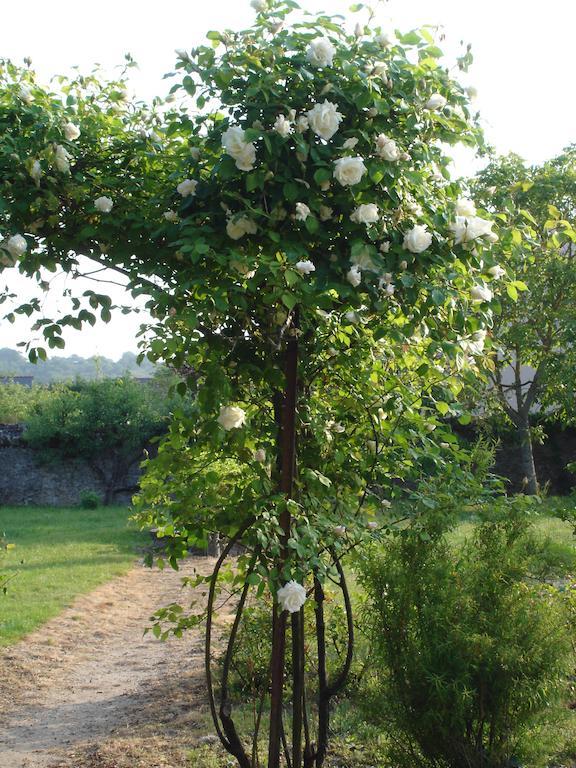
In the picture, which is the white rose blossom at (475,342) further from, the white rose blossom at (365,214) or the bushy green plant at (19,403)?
the bushy green plant at (19,403)

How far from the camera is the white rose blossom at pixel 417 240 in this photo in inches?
107

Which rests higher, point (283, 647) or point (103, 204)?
point (103, 204)

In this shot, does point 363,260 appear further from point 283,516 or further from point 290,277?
point 283,516

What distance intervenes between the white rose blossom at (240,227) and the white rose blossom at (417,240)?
52cm

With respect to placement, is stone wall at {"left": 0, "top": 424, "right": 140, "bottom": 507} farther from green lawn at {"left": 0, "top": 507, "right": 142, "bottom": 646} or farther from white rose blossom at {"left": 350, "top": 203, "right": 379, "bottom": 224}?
white rose blossom at {"left": 350, "top": 203, "right": 379, "bottom": 224}

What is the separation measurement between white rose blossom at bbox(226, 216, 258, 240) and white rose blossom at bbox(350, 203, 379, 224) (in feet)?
1.12

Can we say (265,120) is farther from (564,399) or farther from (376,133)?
(564,399)

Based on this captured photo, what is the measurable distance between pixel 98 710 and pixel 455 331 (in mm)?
3587

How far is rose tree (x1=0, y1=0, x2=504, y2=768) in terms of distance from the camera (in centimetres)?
271

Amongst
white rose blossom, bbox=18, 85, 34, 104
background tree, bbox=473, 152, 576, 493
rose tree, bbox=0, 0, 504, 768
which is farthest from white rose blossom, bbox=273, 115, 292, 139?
background tree, bbox=473, 152, 576, 493

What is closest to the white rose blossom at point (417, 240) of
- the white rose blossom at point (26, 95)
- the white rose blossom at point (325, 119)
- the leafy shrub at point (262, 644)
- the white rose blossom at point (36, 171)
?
the white rose blossom at point (325, 119)

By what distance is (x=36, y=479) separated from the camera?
21453mm

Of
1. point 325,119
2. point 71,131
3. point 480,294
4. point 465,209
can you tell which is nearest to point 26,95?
point 71,131

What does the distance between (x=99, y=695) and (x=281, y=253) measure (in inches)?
157
